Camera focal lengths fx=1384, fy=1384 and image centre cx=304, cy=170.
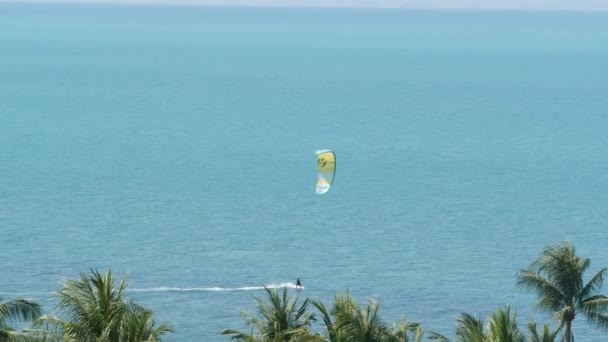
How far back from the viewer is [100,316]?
23266 millimetres

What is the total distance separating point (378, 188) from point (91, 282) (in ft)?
263

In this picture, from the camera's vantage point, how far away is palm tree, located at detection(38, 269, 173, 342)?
75.6 ft

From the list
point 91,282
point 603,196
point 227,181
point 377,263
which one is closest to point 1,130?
point 227,181

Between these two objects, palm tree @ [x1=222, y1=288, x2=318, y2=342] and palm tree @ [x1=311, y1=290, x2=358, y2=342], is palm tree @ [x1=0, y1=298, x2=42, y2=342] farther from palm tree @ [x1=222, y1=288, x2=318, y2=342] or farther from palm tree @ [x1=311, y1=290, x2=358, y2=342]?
palm tree @ [x1=311, y1=290, x2=358, y2=342]

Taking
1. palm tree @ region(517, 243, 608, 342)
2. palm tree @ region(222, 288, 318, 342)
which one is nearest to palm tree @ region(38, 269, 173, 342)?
palm tree @ region(222, 288, 318, 342)

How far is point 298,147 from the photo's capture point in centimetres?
12738

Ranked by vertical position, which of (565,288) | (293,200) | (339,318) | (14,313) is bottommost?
(339,318)

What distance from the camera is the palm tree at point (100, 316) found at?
2303cm

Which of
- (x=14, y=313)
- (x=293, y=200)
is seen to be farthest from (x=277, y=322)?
(x=293, y=200)

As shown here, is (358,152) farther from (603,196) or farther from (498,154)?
(603,196)

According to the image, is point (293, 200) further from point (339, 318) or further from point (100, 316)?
point (100, 316)

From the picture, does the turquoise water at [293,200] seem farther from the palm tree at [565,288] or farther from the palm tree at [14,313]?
the palm tree at [565,288]

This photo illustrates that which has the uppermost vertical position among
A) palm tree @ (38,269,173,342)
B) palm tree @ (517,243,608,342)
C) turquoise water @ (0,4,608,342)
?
turquoise water @ (0,4,608,342)

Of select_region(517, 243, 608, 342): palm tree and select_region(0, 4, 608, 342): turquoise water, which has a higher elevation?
select_region(0, 4, 608, 342): turquoise water
